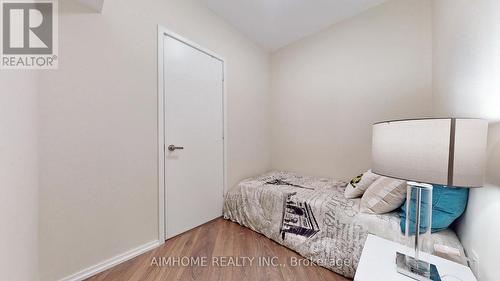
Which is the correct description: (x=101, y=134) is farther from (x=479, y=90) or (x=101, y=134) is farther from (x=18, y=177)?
(x=479, y=90)

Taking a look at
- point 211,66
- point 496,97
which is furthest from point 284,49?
point 496,97

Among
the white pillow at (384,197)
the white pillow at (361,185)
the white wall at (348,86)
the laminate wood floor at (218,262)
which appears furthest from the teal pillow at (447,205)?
the white wall at (348,86)

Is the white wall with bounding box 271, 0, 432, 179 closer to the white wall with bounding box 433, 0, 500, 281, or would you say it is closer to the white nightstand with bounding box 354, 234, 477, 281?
the white wall with bounding box 433, 0, 500, 281

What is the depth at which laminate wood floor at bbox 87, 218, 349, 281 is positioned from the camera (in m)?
1.48

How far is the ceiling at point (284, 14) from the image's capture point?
224 cm

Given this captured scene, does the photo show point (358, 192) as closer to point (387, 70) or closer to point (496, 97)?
point (496, 97)

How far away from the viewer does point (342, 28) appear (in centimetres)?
256

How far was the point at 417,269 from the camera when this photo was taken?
0.86m

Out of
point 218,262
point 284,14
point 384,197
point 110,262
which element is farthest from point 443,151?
point 284,14

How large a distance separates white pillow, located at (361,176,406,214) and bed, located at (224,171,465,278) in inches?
2.2

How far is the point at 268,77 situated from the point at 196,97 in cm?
166

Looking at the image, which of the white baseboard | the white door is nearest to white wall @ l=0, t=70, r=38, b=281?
the white baseboard

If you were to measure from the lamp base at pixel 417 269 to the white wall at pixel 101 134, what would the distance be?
6.21 ft

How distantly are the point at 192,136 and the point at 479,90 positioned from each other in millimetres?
2218
